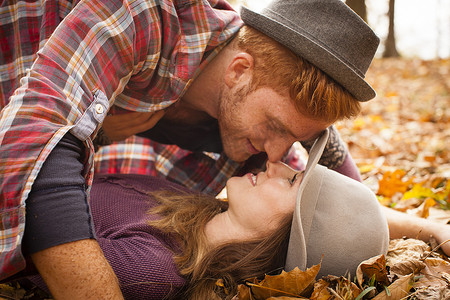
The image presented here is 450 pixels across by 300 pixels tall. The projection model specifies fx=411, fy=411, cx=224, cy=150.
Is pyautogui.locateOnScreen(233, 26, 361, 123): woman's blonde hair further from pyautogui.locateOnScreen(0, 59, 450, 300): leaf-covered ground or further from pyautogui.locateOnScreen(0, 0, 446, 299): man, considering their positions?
pyautogui.locateOnScreen(0, 59, 450, 300): leaf-covered ground

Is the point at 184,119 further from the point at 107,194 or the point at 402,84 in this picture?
the point at 402,84

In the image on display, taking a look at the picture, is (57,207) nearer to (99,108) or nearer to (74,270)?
(74,270)

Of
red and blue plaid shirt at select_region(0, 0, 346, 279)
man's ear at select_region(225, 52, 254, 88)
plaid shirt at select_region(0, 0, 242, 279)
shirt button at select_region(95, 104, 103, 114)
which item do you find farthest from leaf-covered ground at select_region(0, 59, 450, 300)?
man's ear at select_region(225, 52, 254, 88)

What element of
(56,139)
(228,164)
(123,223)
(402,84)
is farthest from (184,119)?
(402,84)

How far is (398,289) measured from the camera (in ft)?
5.32

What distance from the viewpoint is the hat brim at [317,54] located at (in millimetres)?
1935

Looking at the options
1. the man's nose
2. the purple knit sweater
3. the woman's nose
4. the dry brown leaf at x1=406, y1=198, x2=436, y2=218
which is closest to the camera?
the purple knit sweater

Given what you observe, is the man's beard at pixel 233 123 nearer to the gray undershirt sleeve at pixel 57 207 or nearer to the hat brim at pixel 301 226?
the hat brim at pixel 301 226

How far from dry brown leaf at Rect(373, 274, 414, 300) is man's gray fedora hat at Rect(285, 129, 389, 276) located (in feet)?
0.68

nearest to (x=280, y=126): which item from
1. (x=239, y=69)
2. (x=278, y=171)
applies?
(x=278, y=171)

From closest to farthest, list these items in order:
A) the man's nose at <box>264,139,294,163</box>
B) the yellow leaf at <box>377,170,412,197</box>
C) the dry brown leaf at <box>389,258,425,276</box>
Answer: the dry brown leaf at <box>389,258,425,276</box>, the man's nose at <box>264,139,294,163</box>, the yellow leaf at <box>377,170,412,197</box>

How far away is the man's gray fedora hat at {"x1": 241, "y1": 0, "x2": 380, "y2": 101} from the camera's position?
1.94 m

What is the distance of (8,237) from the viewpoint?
4.33ft

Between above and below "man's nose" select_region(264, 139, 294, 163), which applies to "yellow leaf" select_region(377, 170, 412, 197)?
below
